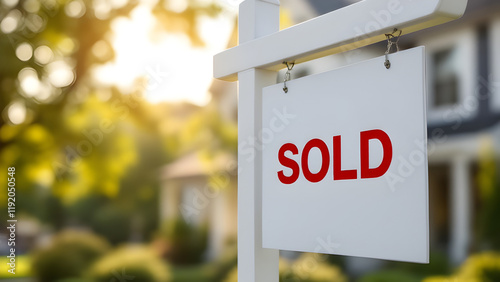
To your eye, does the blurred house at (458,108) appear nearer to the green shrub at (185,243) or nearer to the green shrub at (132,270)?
the green shrub at (132,270)

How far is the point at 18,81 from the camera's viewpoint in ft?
29.4

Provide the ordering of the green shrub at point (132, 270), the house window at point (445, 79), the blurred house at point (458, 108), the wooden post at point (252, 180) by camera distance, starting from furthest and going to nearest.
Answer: the house window at point (445, 79), the green shrub at point (132, 270), the blurred house at point (458, 108), the wooden post at point (252, 180)

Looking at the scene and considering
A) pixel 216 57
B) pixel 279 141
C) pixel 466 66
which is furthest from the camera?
pixel 466 66

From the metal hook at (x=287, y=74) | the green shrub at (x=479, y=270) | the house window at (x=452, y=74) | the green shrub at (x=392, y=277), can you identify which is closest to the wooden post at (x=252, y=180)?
the metal hook at (x=287, y=74)

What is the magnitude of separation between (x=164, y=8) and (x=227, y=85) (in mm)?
2493

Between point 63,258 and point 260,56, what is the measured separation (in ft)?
28.4

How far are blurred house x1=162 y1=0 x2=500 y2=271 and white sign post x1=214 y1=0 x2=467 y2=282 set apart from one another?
583 cm

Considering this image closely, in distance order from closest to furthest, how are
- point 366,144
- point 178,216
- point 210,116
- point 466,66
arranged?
point 366,144 < point 466,66 < point 210,116 < point 178,216

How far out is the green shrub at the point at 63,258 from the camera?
9.31m

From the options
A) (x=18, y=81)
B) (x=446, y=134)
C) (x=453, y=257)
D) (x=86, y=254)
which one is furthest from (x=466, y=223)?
(x=18, y=81)

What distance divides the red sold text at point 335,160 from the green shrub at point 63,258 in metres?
8.43

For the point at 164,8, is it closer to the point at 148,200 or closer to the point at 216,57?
the point at 148,200

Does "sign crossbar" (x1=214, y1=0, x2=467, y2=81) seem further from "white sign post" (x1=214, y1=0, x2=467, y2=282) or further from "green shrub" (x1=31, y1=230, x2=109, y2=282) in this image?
"green shrub" (x1=31, y1=230, x2=109, y2=282)

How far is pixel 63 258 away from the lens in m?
9.61
